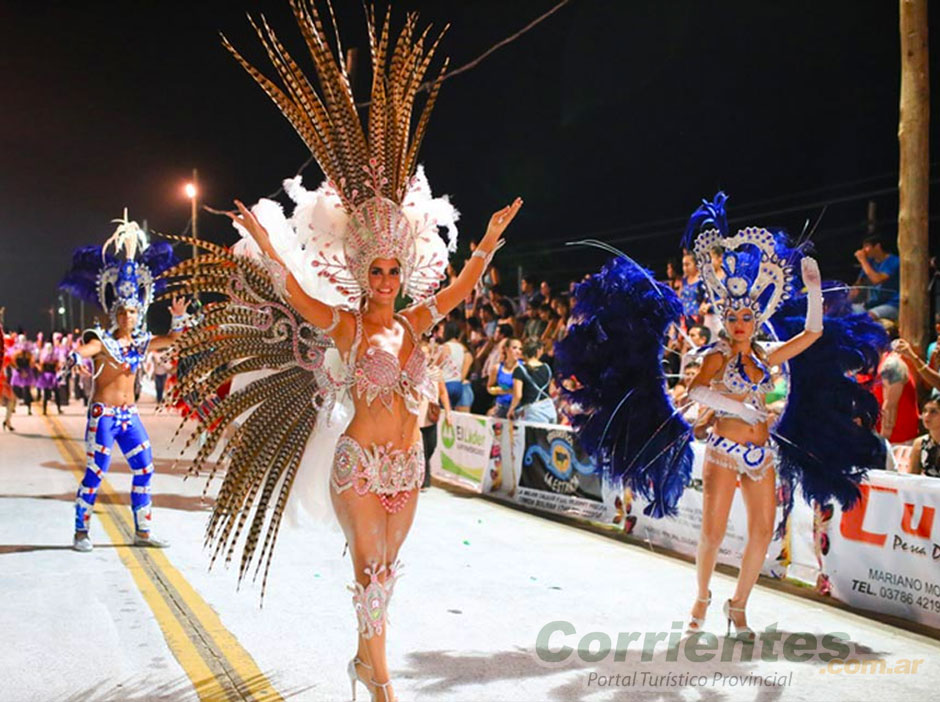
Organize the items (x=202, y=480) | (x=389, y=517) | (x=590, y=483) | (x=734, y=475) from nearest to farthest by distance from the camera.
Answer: (x=389, y=517) → (x=734, y=475) → (x=590, y=483) → (x=202, y=480)

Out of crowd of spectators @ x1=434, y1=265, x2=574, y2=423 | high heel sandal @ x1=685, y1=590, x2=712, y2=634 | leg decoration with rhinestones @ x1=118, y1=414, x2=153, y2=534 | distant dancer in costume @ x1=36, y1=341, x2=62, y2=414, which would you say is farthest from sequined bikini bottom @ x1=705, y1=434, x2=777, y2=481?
distant dancer in costume @ x1=36, y1=341, x2=62, y2=414

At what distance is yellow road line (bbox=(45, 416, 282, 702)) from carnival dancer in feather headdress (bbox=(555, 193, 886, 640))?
8.59 feet

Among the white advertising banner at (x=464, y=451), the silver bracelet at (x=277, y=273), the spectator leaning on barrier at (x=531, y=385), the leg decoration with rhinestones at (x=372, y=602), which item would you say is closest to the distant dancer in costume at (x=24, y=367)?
the white advertising banner at (x=464, y=451)

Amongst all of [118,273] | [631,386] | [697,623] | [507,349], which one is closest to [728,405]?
[631,386]

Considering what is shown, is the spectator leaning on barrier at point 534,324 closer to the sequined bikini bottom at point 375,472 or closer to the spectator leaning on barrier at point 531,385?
the spectator leaning on barrier at point 531,385

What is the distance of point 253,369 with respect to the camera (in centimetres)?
491

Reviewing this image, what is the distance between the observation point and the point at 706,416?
237 inches

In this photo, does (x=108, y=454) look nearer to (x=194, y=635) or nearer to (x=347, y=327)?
(x=194, y=635)

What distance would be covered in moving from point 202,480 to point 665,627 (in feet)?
27.5

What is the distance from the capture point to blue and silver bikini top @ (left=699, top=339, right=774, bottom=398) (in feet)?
18.9

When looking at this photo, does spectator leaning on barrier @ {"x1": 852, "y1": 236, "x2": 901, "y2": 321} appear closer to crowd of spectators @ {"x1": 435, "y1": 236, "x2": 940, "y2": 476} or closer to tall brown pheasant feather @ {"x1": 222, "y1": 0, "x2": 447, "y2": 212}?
crowd of spectators @ {"x1": 435, "y1": 236, "x2": 940, "y2": 476}

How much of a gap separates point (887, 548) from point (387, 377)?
3989mm

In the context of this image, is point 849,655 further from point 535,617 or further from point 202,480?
point 202,480

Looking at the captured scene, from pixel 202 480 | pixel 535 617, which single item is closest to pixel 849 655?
pixel 535 617
